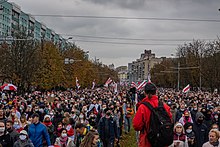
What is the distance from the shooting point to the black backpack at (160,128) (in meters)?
5.19

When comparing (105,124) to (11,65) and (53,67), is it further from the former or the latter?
(53,67)

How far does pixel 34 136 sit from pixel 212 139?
4.38 m

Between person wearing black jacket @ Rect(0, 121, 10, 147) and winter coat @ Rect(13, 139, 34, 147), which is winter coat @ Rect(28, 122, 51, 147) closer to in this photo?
person wearing black jacket @ Rect(0, 121, 10, 147)

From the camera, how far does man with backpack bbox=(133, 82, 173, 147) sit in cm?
520

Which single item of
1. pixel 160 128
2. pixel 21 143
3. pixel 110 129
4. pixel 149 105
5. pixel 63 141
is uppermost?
pixel 149 105

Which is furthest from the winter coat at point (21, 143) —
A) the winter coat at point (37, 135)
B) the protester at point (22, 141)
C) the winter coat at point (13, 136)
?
the winter coat at point (37, 135)

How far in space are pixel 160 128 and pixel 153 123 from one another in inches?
4.9

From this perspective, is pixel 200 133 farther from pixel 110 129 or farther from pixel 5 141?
pixel 5 141

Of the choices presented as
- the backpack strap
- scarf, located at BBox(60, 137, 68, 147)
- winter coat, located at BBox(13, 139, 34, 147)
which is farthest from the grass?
the backpack strap

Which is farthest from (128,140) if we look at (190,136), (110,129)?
Answer: (190,136)

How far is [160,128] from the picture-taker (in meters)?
5.20

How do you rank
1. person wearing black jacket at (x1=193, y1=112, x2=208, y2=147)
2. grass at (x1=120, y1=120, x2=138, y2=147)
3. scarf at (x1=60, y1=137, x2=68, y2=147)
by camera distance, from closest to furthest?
scarf at (x1=60, y1=137, x2=68, y2=147) < person wearing black jacket at (x1=193, y1=112, x2=208, y2=147) < grass at (x1=120, y1=120, x2=138, y2=147)

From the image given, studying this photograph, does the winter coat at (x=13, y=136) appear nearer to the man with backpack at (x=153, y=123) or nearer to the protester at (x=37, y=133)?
the protester at (x=37, y=133)

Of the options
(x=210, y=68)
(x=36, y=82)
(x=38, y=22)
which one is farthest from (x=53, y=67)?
(x=38, y=22)
